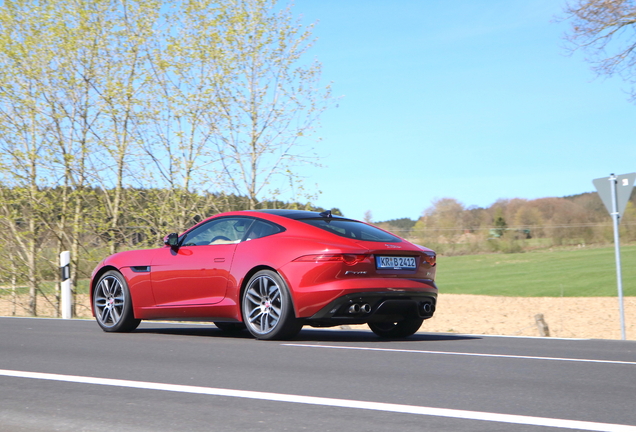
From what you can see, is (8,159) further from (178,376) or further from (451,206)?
(451,206)

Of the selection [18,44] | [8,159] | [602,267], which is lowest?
[602,267]

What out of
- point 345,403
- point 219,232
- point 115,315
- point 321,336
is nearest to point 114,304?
point 115,315

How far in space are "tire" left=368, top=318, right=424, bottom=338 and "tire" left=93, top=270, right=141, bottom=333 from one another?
10.0 ft

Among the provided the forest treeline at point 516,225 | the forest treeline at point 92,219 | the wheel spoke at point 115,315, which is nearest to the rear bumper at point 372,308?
the wheel spoke at point 115,315

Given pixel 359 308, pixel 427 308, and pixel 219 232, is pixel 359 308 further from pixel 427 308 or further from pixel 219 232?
pixel 219 232

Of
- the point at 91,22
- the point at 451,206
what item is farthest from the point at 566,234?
the point at 91,22

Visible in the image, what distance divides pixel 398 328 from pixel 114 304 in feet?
11.9

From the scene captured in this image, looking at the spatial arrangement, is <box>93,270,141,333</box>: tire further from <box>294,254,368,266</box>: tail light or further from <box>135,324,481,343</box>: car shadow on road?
<box>294,254,368,266</box>: tail light

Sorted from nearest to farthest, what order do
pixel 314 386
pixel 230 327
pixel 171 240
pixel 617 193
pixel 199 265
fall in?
1. pixel 314 386
2. pixel 199 265
3. pixel 171 240
4. pixel 230 327
5. pixel 617 193

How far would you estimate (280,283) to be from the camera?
8055 millimetres

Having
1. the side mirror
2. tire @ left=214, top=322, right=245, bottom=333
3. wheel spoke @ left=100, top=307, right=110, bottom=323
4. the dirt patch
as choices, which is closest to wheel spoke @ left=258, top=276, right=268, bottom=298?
the side mirror

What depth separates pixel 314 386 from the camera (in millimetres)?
5242

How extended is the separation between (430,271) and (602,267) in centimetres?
5851

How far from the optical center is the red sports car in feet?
26.0
